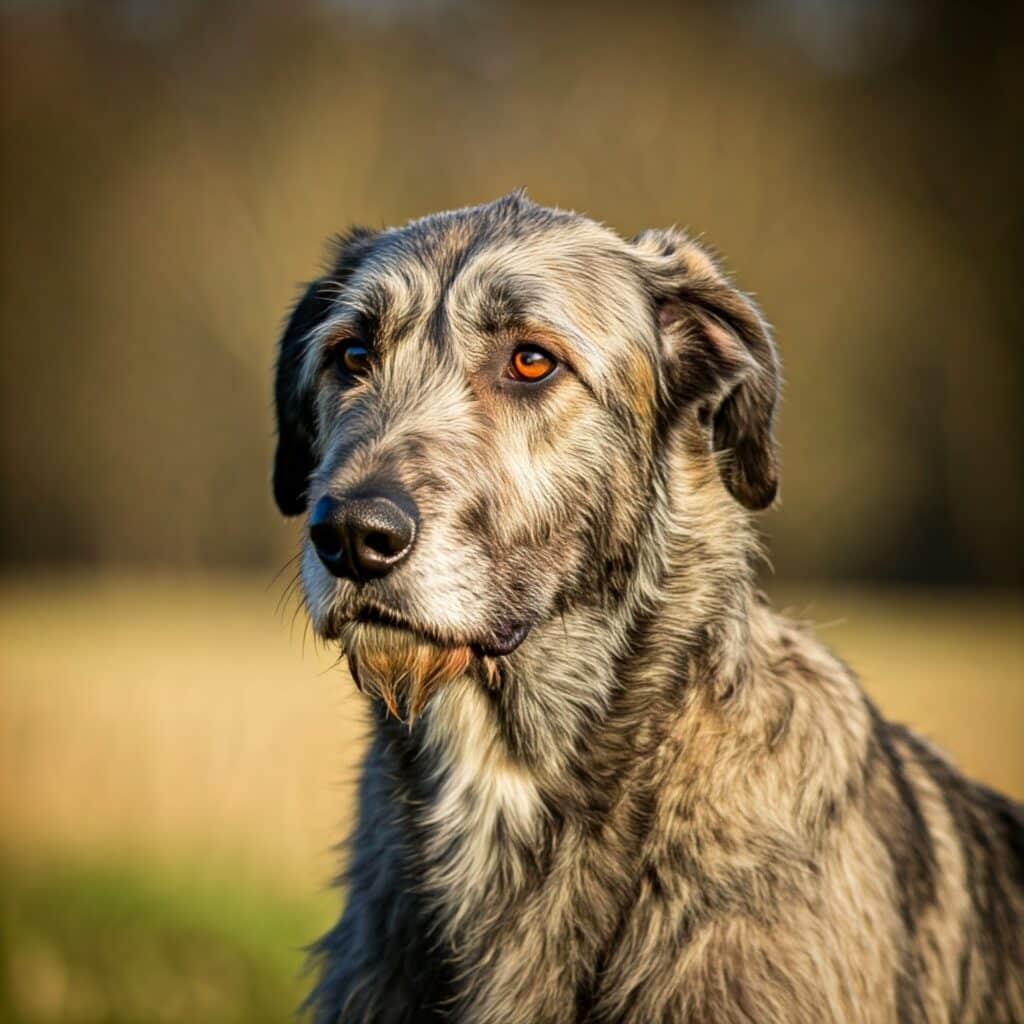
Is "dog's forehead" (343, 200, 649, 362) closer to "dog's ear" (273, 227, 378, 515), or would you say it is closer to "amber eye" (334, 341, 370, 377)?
"amber eye" (334, 341, 370, 377)

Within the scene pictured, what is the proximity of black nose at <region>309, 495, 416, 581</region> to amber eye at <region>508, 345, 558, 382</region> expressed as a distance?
0.67m

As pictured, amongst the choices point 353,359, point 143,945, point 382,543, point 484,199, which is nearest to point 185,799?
point 143,945

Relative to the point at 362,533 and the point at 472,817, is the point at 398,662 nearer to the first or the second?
the point at 362,533

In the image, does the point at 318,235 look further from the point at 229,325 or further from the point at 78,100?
the point at 78,100

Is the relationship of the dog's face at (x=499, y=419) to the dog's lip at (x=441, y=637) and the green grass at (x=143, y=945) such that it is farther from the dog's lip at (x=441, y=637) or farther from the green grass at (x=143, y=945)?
the green grass at (x=143, y=945)

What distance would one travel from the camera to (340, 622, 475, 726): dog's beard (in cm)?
340

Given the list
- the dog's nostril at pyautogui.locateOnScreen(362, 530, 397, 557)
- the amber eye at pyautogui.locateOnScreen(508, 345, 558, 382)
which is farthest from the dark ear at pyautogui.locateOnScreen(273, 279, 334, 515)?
the dog's nostril at pyautogui.locateOnScreen(362, 530, 397, 557)

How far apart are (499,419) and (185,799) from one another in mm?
6165

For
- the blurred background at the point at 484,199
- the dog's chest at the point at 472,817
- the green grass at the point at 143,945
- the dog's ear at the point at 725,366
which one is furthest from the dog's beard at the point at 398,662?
the blurred background at the point at 484,199

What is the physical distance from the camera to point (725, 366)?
406 centimetres

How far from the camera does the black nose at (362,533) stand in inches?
125

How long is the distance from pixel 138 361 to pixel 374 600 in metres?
27.9

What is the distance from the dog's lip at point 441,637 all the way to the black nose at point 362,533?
0.33ft

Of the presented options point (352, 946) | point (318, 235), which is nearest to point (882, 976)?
point (352, 946)
